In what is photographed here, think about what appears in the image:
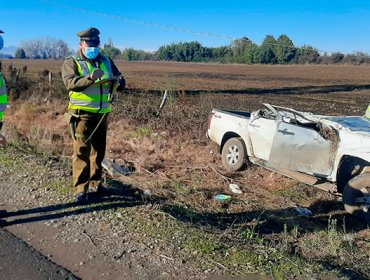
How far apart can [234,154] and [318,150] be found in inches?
77.8

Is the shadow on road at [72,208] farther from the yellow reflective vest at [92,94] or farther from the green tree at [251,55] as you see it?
the green tree at [251,55]

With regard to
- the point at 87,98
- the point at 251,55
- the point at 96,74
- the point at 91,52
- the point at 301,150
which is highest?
the point at 251,55

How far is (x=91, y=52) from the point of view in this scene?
500 centimetres

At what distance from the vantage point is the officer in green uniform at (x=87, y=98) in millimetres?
4914

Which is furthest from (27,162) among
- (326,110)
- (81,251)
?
(326,110)

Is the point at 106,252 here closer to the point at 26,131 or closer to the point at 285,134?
the point at 285,134

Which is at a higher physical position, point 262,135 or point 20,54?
point 20,54

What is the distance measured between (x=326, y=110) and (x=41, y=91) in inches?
430

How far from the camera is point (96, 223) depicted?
456 centimetres

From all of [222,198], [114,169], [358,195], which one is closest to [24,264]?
[222,198]

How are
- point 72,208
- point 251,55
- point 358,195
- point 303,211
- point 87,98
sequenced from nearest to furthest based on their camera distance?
point 72,208 → point 87,98 → point 358,195 → point 303,211 → point 251,55

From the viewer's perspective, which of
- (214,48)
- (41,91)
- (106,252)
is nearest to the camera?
(106,252)

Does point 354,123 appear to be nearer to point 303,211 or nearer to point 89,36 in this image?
point 303,211

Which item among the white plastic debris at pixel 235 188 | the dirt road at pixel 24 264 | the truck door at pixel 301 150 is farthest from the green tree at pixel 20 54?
the dirt road at pixel 24 264
